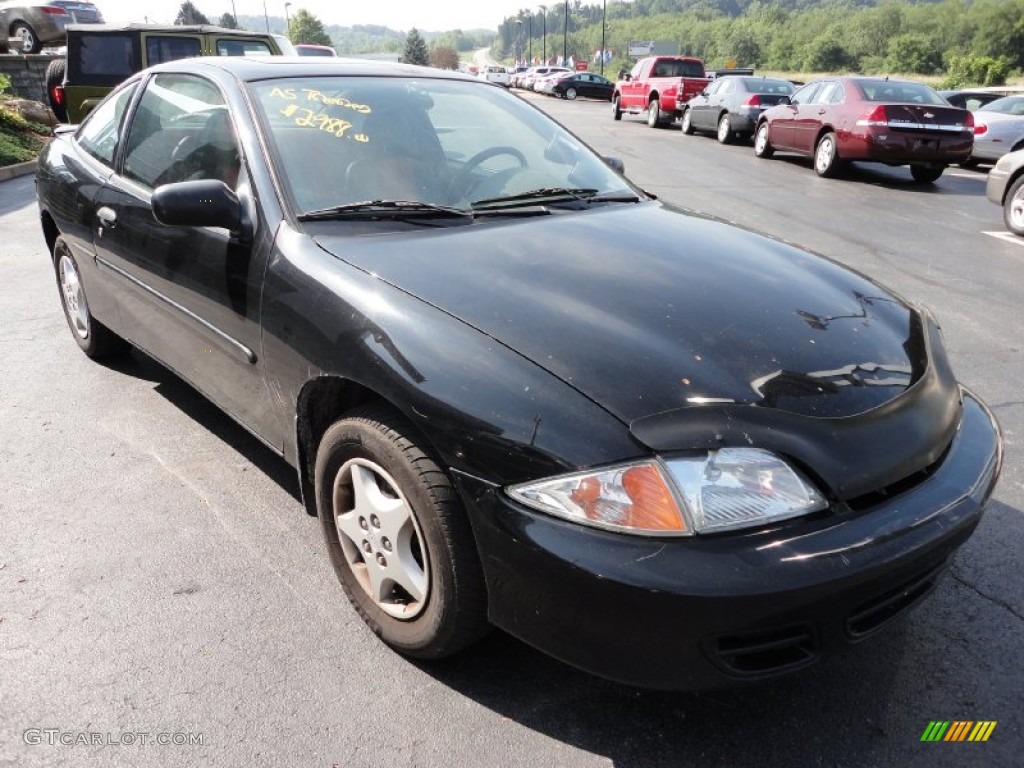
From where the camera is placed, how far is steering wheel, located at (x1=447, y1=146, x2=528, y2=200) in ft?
9.68

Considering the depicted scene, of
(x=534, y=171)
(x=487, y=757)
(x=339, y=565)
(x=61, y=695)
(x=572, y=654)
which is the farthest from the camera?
(x=534, y=171)

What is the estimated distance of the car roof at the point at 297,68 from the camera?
126 inches

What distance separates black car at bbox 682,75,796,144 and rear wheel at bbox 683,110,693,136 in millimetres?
301

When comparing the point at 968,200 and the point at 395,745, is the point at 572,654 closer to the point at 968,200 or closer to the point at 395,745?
the point at 395,745

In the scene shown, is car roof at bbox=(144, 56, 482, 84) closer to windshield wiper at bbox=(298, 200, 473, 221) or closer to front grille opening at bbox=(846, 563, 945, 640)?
windshield wiper at bbox=(298, 200, 473, 221)

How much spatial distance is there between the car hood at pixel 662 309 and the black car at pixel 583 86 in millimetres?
39692

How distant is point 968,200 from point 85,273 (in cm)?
1063

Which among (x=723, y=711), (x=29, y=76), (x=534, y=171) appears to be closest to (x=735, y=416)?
(x=723, y=711)

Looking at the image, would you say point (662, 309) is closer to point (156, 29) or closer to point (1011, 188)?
point (1011, 188)

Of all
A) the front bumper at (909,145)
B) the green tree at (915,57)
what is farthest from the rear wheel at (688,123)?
the green tree at (915,57)

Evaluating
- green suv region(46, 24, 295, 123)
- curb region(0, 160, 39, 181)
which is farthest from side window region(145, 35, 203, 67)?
curb region(0, 160, 39, 181)

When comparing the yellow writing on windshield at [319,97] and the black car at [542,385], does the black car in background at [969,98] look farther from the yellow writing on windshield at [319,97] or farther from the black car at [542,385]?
the yellow writing on windshield at [319,97]

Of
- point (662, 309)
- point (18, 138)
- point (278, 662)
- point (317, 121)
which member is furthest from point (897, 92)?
point (18, 138)

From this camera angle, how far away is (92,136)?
4.16 meters
